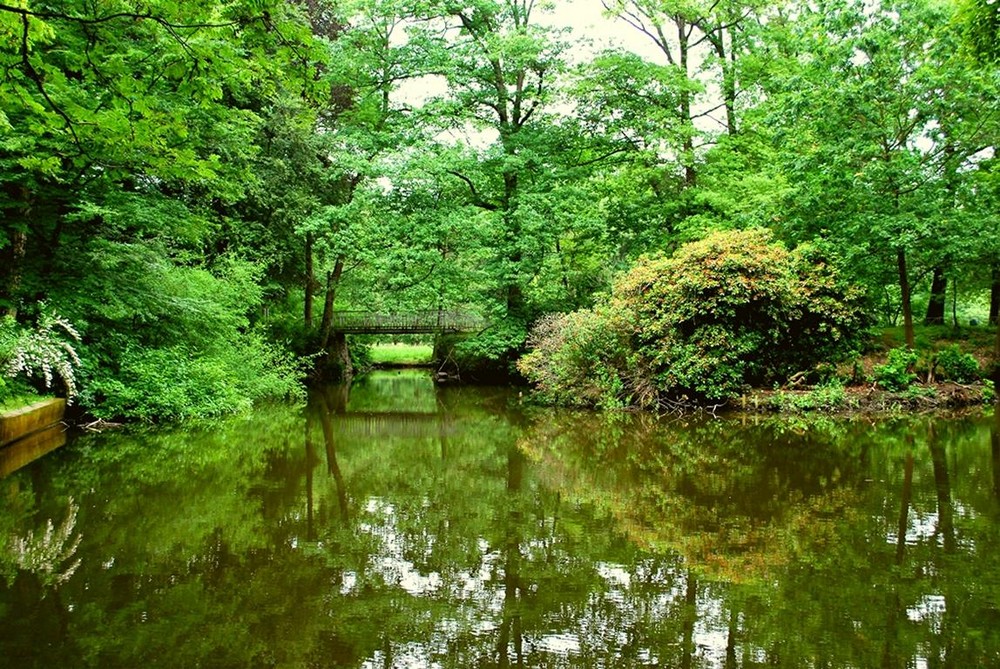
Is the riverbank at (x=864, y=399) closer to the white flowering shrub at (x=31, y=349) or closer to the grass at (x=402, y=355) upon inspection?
the white flowering shrub at (x=31, y=349)

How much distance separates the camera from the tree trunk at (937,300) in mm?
20941

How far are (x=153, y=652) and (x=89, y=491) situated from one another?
389cm

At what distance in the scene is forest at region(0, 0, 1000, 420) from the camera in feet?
26.0

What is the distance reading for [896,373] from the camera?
14258mm

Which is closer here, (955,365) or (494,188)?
(955,365)

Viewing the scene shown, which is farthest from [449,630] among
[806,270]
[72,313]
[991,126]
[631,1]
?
[631,1]

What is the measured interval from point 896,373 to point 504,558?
494 inches

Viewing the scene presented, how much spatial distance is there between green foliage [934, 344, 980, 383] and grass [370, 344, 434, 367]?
22141 mm

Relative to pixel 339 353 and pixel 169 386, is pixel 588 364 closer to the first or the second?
pixel 169 386

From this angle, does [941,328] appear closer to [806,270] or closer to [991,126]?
[991,126]

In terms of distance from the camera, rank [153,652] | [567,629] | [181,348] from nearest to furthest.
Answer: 1. [153,652]
2. [567,629]
3. [181,348]

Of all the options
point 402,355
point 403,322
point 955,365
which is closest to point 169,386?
point 403,322

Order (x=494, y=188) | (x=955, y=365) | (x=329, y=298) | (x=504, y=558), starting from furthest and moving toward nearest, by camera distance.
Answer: (x=329, y=298), (x=494, y=188), (x=955, y=365), (x=504, y=558)

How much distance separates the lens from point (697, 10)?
19.5m
